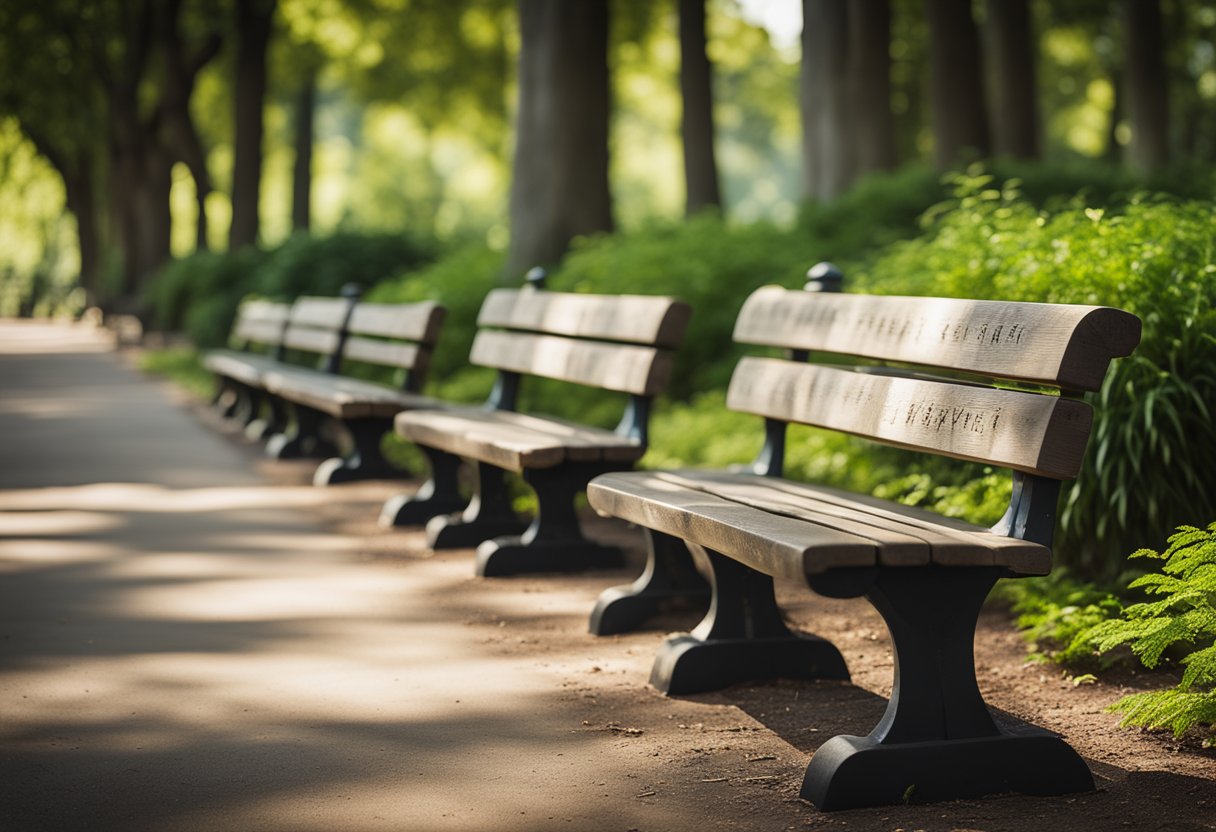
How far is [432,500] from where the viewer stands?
7562 millimetres

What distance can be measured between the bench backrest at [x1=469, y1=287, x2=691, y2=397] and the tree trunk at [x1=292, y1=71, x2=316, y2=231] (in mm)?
22373

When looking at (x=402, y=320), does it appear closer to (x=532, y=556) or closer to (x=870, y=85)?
(x=532, y=556)

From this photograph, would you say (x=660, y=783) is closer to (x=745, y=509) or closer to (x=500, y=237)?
(x=745, y=509)

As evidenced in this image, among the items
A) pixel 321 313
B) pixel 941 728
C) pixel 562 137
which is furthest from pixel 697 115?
pixel 941 728

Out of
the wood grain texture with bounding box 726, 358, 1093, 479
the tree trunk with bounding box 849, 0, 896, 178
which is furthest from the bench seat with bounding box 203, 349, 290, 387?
the tree trunk with bounding box 849, 0, 896, 178

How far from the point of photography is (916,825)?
3.33 meters

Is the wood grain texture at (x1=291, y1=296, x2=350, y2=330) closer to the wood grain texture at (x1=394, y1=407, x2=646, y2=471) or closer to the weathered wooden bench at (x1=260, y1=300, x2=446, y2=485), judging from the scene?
the weathered wooden bench at (x1=260, y1=300, x2=446, y2=485)

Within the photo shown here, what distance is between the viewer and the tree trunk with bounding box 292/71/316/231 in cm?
3047

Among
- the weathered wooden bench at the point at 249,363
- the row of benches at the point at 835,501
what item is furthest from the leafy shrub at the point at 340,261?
the row of benches at the point at 835,501

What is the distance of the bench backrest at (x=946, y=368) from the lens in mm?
3582

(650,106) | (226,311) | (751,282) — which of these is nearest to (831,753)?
(751,282)

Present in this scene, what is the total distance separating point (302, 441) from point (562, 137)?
3.85 meters

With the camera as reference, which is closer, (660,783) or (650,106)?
(660,783)

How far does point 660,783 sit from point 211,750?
3.70ft
